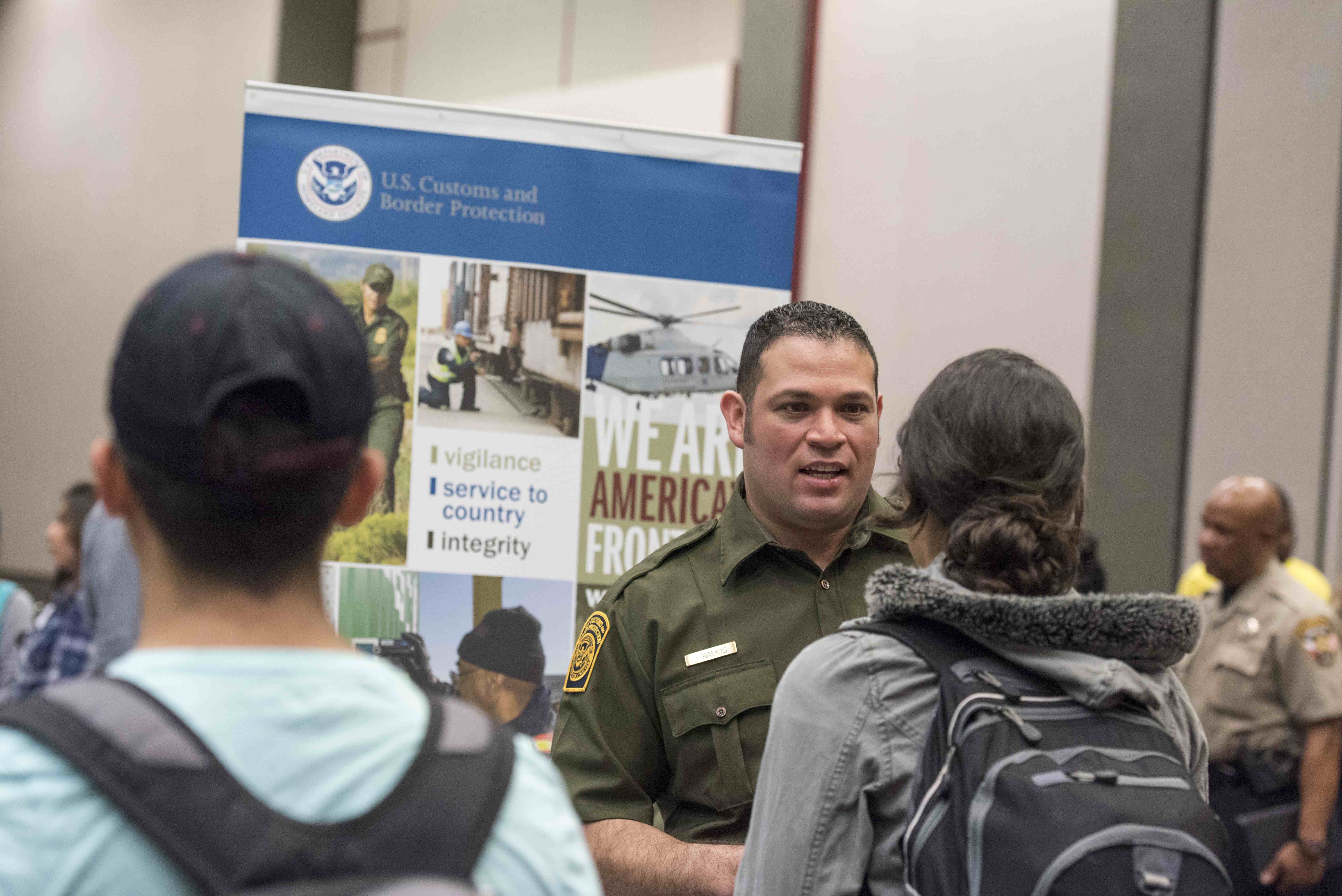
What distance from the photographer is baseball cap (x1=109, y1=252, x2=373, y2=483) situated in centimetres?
83

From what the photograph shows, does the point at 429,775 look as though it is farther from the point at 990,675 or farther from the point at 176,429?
the point at 990,675

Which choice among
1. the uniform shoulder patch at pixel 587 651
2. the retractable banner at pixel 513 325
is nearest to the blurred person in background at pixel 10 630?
the retractable banner at pixel 513 325

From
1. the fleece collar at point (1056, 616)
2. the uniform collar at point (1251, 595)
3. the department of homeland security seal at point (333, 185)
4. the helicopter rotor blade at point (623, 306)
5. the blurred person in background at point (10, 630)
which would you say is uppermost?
the department of homeland security seal at point (333, 185)

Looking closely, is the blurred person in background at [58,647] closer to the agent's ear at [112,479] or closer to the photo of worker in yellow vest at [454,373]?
the photo of worker in yellow vest at [454,373]

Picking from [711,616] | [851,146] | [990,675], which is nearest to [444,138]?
[711,616]

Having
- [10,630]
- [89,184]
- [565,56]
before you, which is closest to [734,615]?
[10,630]

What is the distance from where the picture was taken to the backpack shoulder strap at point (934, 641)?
1408mm

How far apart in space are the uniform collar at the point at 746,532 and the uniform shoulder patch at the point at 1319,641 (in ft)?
8.52

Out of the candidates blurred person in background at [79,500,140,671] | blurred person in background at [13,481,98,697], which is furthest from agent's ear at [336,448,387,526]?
blurred person in background at [13,481,98,697]

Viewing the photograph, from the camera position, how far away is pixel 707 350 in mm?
3066

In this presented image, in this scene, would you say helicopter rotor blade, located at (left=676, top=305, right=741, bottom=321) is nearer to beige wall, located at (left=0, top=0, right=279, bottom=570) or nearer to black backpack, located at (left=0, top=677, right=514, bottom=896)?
black backpack, located at (left=0, top=677, right=514, bottom=896)

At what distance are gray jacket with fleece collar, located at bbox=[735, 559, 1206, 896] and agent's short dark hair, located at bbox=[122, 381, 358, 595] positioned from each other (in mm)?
733

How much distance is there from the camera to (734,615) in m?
2.12

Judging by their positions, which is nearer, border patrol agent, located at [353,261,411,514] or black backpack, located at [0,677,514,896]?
black backpack, located at [0,677,514,896]
